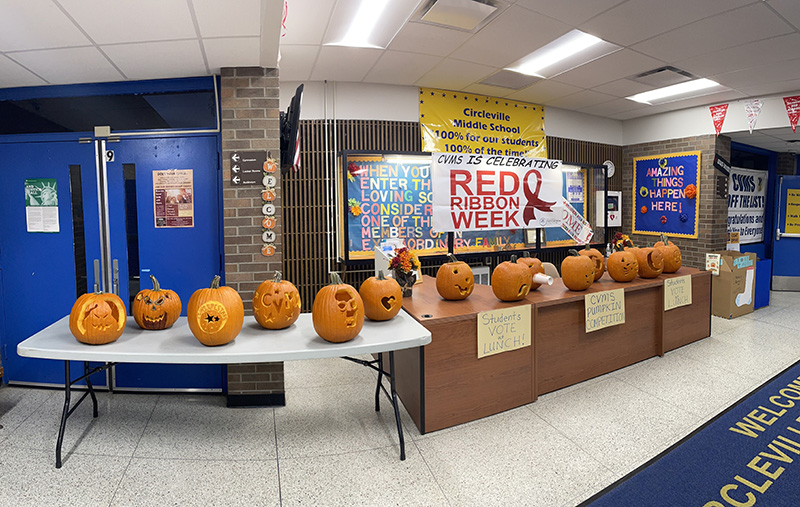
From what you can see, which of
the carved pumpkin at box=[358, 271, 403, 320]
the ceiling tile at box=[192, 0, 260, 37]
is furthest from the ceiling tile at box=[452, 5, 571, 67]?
the carved pumpkin at box=[358, 271, 403, 320]

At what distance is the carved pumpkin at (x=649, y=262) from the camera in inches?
143

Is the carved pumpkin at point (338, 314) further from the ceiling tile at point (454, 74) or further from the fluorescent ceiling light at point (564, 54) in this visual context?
the fluorescent ceiling light at point (564, 54)

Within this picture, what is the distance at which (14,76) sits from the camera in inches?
117

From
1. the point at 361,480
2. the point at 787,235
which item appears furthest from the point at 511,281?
the point at 787,235

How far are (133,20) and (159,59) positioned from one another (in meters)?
0.54

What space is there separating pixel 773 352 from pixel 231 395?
4.96 metres

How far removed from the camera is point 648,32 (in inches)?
138

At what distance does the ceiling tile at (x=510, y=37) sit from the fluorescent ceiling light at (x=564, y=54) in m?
0.18

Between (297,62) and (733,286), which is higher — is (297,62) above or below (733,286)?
above

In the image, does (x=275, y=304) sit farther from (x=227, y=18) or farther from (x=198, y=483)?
(x=227, y=18)

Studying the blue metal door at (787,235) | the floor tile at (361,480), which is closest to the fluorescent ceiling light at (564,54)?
the floor tile at (361,480)

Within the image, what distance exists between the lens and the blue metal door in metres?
7.28

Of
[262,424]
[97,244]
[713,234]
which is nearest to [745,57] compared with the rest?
[713,234]

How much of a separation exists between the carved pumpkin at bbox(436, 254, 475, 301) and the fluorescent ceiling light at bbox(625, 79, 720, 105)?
433 cm
